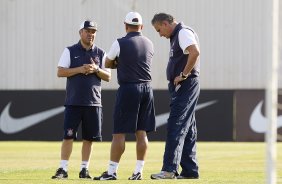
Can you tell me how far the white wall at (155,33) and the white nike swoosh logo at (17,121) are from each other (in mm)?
2752

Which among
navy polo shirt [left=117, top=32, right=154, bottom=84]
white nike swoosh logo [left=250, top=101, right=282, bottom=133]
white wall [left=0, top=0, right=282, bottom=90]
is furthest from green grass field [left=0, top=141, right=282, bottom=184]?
white wall [left=0, top=0, right=282, bottom=90]

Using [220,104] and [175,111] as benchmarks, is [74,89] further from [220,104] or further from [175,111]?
[220,104]

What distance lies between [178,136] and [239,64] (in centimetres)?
1966

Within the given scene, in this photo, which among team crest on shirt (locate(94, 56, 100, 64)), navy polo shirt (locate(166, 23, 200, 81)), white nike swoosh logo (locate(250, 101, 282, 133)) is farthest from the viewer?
white nike swoosh logo (locate(250, 101, 282, 133))

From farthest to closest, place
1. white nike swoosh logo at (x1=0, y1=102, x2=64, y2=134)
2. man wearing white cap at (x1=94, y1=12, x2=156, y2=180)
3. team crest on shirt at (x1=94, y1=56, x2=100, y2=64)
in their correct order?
1. white nike swoosh logo at (x1=0, y1=102, x2=64, y2=134)
2. team crest on shirt at (x1=94, y1=56, x2=100, y2=64)
3. man wearing white cap at (x1=94, y1=12, x2=156, y2=180)

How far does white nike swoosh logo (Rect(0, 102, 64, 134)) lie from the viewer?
28922mm

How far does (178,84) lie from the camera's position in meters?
11.9

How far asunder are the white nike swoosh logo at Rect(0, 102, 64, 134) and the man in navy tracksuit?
1714 cm

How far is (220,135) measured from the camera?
2819 centimetres

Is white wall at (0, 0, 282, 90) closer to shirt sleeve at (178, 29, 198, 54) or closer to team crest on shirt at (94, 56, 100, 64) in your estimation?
team crest on shirt at (94, 56, 100, 64)

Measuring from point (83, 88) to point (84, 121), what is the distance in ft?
1.49

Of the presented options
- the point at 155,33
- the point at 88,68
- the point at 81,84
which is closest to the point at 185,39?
the point at 88,68

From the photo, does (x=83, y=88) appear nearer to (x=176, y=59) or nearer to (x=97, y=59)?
(x=97, y=59)

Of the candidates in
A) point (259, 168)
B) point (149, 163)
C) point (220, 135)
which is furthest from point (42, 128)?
point (259, 168)
